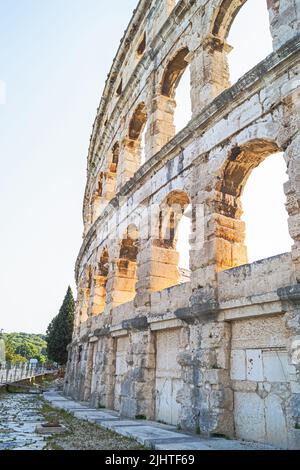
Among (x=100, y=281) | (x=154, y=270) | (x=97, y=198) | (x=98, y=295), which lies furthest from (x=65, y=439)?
(x=97, y=198)

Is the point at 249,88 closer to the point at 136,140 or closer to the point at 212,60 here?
the point at 212,60

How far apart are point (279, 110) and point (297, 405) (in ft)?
12.7

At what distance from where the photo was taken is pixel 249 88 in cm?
588

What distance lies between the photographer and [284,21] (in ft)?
19.0

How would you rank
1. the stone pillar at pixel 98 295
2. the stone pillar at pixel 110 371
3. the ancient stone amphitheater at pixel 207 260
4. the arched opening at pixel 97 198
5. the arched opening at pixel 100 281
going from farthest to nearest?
the arched opening at pixel 97 198 < the arched opening at pixel 100 281 < the stone pillar at pixel 98 295 < the stone pillar at pixel 110 371 < the ancient stone amphitheater at pixel 207 260

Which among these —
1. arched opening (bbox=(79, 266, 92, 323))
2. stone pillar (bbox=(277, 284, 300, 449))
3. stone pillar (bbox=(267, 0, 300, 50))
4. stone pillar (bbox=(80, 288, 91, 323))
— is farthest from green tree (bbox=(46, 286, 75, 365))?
stone pillar (bbox=(267, 0, 300, 50))

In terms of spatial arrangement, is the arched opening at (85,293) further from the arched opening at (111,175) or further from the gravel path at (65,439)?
the gravel path at (65,439)

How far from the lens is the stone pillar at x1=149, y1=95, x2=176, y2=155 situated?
902 cm

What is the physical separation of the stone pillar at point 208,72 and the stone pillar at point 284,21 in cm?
152

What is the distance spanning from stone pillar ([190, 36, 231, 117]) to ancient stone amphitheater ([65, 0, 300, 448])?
3 cm

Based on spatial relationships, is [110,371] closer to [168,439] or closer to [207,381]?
[207,381]

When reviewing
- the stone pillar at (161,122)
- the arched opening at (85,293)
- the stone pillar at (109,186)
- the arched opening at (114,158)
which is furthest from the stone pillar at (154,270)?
the arched opening at (85,293)

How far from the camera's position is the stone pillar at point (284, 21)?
5.61 meters

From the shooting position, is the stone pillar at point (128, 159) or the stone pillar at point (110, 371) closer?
the stone pillar at point (110, 371)
